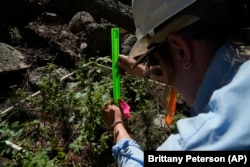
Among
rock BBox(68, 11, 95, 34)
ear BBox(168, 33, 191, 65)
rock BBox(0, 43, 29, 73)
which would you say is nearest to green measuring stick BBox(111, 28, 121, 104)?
ear BBox(168, 33, 191, 65)

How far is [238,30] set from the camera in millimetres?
1019

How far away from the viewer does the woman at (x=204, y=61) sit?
0.88 m

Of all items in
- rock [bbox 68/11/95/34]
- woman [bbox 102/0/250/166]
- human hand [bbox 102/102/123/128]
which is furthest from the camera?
rock [bbox 68/11/95/34]

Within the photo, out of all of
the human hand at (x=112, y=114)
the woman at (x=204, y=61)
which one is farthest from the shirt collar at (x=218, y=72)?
the human hand at (x=112, y=114)

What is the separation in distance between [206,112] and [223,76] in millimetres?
87

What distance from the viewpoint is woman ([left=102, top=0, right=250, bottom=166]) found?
34.7 inches

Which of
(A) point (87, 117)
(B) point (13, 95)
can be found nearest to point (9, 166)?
(A) point (87, 117)

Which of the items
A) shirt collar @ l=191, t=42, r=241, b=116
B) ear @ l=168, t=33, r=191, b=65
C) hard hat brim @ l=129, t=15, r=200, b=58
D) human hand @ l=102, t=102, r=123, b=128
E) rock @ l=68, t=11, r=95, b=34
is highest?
rock @ l=68, t=11, r=95, b=34

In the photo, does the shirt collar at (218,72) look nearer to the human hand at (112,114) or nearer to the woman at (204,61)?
the woman at (204,61)

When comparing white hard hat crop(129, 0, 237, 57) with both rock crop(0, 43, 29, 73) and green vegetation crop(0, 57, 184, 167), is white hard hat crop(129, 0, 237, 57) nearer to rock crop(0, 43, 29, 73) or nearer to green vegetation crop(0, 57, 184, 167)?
green vegetation crop(0, 57, 184, 167)

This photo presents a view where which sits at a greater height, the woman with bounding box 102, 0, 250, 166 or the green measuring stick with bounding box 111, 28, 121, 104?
the green measuring stick with bounding box 111, 28, 121, 104

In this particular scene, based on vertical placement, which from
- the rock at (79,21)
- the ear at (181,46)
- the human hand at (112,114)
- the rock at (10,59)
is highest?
the rock at (79,21)

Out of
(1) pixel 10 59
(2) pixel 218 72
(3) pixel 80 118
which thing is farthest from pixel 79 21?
(2) pixel 218 72

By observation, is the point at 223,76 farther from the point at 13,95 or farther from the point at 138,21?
the point at 13,95
